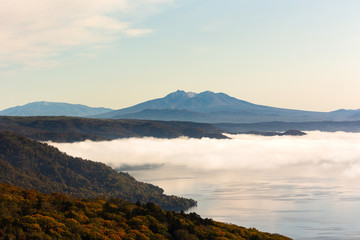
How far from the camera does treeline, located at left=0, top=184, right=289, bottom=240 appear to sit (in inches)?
2307

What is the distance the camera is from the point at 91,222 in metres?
71.8

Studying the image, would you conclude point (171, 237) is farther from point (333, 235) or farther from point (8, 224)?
point (333, 235)

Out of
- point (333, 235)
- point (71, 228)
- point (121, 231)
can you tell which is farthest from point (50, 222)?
point (333, 235)

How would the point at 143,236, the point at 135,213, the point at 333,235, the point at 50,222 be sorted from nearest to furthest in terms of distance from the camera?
the point at 50,222 < the point at 143,236 < the point at 135,213 < the point at 333,235

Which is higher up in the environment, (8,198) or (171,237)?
(8,198)

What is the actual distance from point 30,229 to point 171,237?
26.5 m

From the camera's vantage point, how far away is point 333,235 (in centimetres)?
18650

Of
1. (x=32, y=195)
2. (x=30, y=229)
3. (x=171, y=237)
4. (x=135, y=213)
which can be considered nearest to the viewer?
(x=30, y=229)

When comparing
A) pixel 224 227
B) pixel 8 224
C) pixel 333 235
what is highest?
pixel 8 224

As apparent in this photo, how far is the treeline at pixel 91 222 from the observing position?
2307 inches

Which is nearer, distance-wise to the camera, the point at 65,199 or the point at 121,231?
the point at 121,231

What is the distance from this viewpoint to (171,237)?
77750mm

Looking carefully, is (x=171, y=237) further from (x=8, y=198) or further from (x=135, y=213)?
(x=8, y=198)

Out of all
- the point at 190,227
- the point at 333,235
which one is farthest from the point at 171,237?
the point at 333,235
